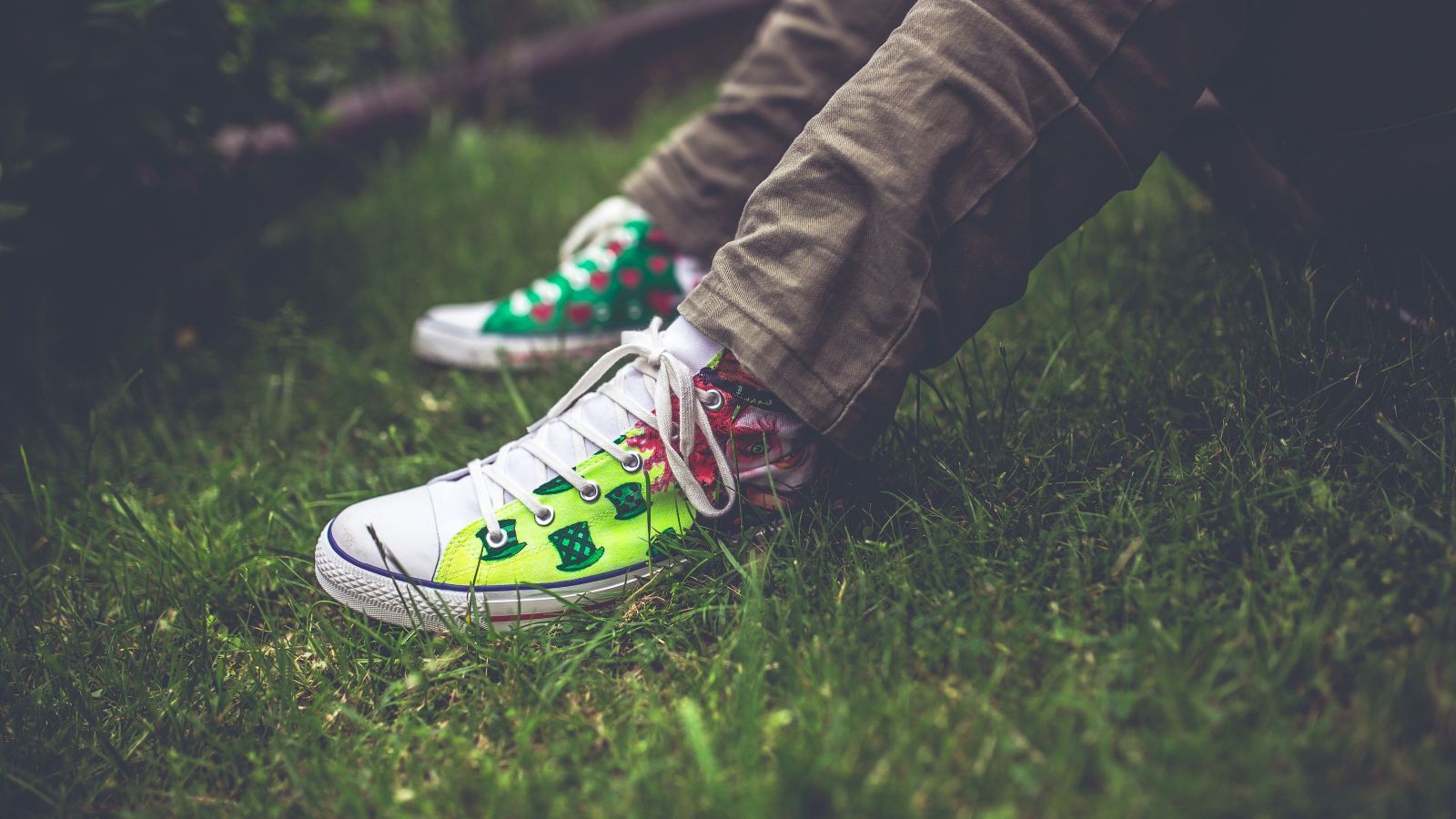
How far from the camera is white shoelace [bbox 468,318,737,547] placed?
48.9 inches

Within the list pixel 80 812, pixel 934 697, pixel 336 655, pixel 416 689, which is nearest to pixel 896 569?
pixel 934 697

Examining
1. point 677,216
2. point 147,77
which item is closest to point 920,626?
point 677,216

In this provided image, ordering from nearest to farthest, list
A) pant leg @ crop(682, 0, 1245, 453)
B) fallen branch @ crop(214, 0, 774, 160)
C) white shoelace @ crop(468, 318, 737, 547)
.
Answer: pant leg @ crop(682, 0, 1245, 453), white shoelace @ crop(468, 318, 737, 547), fallen branch @ crop(214, 0, 774, 160)

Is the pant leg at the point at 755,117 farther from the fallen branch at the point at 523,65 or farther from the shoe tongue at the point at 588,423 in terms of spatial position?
the fallen branch at the point at 523,65

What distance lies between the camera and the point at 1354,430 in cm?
126

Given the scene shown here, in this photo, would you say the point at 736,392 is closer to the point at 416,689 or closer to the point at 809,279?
the point at 809,279

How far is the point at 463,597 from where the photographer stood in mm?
1288

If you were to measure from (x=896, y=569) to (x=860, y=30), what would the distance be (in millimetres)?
1069

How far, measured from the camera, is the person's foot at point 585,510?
4.15 ft

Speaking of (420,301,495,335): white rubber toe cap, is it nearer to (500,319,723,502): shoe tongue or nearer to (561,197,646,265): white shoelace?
(561,197,646,265): white shoelace

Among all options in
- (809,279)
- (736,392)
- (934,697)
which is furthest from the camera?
(736,392)

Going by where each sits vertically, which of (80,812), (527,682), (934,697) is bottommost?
(80,812)

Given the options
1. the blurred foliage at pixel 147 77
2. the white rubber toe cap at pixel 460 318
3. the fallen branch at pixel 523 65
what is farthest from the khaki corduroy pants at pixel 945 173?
the fallen branch at pixel 523 65

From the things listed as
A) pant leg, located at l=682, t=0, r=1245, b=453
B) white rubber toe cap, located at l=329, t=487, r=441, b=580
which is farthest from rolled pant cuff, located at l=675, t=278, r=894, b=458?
white rubber toe cap, located at l=329, t=487, r=441, b=580
